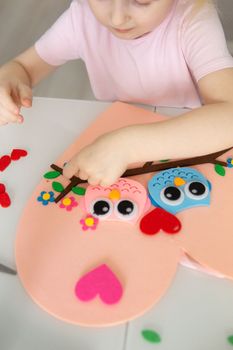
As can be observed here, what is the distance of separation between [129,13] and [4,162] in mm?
258

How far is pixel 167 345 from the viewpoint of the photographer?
37cm

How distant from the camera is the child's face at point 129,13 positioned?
0.52m

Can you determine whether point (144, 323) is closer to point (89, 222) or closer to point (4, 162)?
point (89, 222)

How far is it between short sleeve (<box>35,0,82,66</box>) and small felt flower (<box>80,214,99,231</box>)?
0.40 meters

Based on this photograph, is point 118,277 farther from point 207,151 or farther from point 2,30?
point 2,30

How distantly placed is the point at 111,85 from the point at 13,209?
411 mm

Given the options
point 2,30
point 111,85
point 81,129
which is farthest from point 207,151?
point 2,30

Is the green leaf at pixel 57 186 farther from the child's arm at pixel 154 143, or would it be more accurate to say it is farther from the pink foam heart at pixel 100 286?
the pink foam heart at pixel 100 286

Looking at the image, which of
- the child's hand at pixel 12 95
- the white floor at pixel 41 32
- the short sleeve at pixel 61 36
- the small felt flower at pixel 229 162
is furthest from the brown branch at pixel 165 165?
the white floor at pixel 41 32

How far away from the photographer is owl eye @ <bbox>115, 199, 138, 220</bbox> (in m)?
0.46

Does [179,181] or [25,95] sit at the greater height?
[25,95]

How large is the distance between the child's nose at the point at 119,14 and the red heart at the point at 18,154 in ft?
0.69

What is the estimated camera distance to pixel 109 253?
427 millimetres

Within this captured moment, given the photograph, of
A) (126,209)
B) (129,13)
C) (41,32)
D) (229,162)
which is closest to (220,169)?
(229,162)
